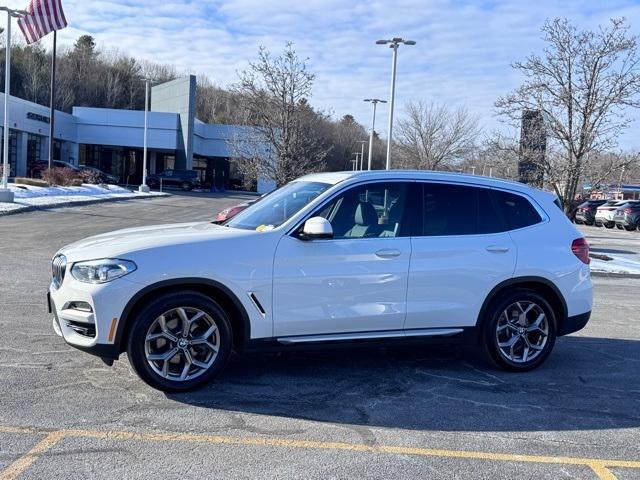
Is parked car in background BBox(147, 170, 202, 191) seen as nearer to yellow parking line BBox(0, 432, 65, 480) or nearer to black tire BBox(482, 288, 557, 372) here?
black tire BBox(482, 288, 557, 372)

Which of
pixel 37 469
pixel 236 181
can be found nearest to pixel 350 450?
pixel 37 469

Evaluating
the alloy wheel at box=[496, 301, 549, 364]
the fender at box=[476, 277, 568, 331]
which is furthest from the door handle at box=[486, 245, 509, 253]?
the alloy wheel at box=[496, 301, 549, 364]

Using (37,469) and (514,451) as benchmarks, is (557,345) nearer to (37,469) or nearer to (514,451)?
(514,451)

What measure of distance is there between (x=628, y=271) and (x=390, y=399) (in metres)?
11.6

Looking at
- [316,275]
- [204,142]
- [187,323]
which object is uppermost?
[204,142]

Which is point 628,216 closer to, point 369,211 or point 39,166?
point 369,211

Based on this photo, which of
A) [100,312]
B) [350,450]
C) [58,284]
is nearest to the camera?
[350,450]

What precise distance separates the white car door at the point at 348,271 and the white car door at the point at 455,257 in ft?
0.55

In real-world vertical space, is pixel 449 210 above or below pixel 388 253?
above

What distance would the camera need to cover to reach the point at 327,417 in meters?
4.48

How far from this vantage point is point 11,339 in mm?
6008

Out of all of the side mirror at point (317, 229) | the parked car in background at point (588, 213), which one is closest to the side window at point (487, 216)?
the side mirror at point (317, 229)

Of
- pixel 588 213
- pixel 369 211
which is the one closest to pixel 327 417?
pixel 369 211

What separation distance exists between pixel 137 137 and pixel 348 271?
58374mm
